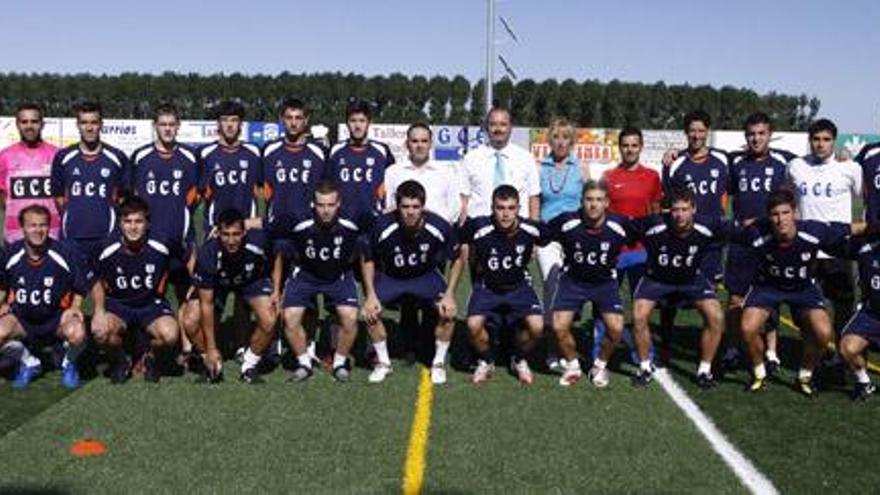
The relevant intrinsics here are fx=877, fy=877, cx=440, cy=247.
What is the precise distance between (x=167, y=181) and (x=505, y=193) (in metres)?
2.64

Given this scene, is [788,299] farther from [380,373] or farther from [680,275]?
[380,373]

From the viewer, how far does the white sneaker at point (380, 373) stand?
20.6ft

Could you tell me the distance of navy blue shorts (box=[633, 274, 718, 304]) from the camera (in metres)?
6.31

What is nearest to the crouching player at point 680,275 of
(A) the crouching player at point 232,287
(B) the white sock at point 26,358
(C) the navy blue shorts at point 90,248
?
(A) the crouching player at point 232,287

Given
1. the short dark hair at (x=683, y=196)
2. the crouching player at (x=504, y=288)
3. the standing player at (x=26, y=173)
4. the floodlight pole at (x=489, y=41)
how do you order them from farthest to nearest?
the floodlight pole at (x=489, y=41) < the standing player at (x=26, y=173) < the crouching player at (x=504, y=288) < the short dark hair at (x=683, y=196)

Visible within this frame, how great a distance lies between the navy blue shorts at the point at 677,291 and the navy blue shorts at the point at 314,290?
211 centimetres

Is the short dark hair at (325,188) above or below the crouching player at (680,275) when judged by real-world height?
above

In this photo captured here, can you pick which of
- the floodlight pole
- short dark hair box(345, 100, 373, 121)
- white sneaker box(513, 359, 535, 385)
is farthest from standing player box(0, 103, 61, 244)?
the floodlight pole

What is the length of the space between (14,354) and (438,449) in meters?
3.32

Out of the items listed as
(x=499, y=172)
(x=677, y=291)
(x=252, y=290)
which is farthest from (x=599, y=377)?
(x=252, y=290)

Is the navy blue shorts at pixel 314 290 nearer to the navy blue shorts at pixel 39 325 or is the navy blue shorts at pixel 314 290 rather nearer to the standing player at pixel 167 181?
the standing player at pixel 167 181

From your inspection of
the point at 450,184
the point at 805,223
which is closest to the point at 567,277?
the point at 450,184

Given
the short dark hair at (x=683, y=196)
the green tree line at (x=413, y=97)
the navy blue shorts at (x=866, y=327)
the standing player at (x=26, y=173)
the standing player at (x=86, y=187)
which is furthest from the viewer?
the green tree line at (x=413, y=97)

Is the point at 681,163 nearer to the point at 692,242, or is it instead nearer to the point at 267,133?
the point at 692,242
